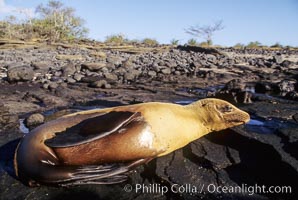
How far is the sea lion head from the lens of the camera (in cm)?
434

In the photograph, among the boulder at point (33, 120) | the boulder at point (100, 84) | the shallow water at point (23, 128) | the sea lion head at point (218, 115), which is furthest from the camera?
the boulder at point (100, 84)

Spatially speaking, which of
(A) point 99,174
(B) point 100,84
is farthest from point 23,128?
(B) point 100,84

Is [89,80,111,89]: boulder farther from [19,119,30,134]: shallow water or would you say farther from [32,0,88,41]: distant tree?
[32,0,88,41]: distant tree

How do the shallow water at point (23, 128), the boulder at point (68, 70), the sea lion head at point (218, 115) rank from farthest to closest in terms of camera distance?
the boulder at point (68, 70), the shallow water at point (23, 128), the sea lion head at point (218, 115)

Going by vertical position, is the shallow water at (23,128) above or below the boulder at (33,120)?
below

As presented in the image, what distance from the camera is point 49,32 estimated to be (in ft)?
90.4

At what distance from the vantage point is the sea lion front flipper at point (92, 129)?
3.35 metres

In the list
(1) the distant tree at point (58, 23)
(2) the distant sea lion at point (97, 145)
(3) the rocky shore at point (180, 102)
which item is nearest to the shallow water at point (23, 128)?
(3) the rocky shore at point (180, 102)

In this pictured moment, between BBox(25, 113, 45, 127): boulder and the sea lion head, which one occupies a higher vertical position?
the sea lion head

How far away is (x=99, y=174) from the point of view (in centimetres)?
336

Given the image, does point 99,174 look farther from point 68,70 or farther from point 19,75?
point 68,70

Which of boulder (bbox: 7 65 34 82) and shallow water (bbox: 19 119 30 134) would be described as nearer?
shallow water (bbox: 19 119 30 134)

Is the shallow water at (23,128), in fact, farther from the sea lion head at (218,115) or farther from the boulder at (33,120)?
the sea lion head at (218,115)

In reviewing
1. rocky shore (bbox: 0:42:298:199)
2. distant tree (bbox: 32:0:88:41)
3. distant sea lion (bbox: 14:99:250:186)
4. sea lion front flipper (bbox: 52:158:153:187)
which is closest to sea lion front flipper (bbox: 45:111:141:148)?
distant sea lion (bbox: 14:99:250:186)
